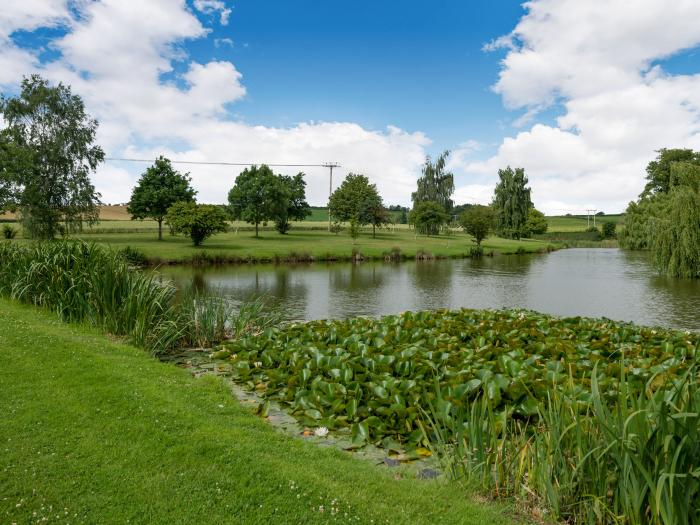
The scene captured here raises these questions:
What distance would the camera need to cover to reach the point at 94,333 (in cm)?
936

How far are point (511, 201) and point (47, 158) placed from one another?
222 feet

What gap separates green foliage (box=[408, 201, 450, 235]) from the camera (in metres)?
74.6

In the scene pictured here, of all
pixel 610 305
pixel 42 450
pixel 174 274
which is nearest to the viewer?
pixel 42 450

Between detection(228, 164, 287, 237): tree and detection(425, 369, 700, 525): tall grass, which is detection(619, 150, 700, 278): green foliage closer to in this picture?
detection(425, 369, 700, 525): tall grass

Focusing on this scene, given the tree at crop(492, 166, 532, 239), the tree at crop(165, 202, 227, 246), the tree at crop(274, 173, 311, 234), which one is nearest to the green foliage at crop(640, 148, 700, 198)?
the tree at crop(492, 166, 532, 239)

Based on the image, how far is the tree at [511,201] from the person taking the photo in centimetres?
8331

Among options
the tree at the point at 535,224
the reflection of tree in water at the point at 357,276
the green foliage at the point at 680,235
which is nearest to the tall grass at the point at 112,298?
the reflection of tree in water at the point at 357,276

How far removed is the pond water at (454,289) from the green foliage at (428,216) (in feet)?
109

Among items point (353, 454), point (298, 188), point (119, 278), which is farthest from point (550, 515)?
point (298, 188)

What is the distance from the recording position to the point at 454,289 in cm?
2839

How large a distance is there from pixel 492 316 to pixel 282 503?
869 cm

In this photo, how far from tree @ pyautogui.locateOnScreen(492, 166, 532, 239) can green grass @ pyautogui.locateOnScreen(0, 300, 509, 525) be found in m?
82.9

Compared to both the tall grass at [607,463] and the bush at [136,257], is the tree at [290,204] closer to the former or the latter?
the bush at [136,257]

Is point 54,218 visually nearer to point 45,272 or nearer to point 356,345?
point 45,272
